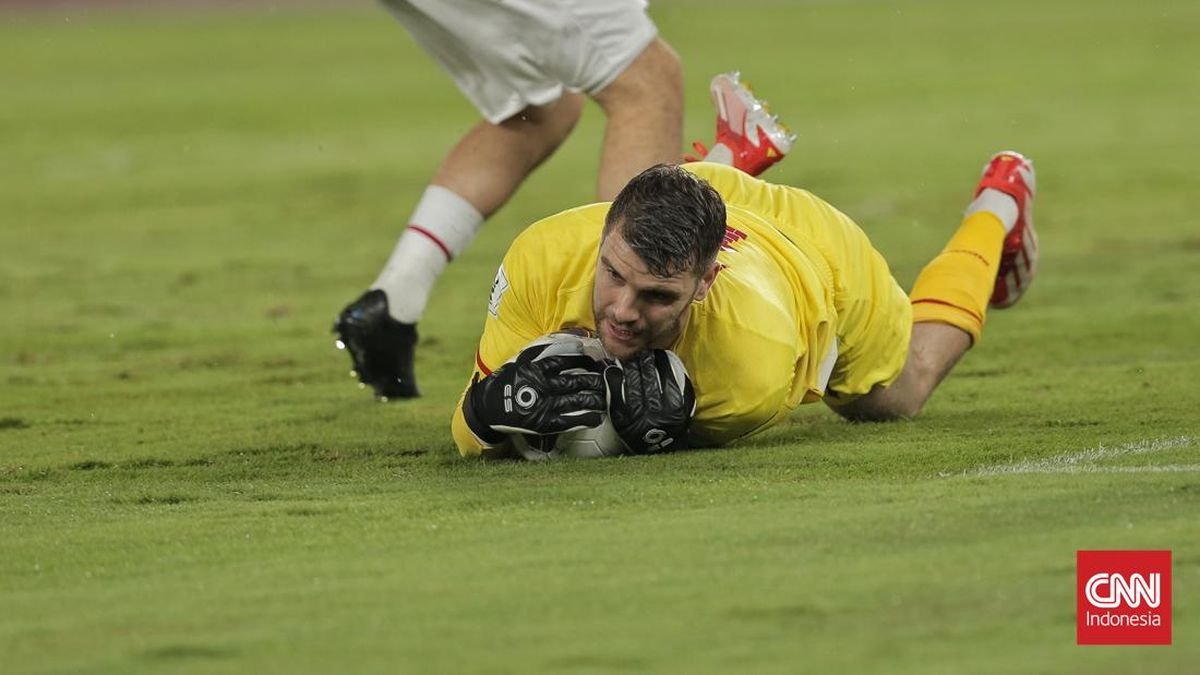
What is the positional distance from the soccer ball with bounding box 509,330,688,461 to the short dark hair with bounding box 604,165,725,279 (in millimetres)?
299

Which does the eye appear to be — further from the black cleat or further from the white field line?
the black cleat

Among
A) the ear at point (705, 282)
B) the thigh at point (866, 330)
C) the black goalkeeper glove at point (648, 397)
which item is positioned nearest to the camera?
the ear at point (705, 282)

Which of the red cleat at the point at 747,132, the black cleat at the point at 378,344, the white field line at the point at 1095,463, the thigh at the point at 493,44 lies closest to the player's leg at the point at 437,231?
the black cleat at the point at 378,344

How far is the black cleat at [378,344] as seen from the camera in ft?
19.9

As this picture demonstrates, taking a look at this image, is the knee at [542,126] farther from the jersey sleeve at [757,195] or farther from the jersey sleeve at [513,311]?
the jersey sleeve at [513,311]

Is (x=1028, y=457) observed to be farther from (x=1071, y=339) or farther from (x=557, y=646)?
(x=1071, y=339)

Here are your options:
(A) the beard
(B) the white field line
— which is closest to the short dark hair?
(A) the beard

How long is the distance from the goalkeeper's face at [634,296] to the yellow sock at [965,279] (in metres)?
1.46

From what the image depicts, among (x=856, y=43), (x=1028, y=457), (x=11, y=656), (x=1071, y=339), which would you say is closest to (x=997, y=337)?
(x=1071, y=339)

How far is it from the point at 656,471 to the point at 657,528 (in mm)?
669

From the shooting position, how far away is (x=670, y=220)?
436 centimetres

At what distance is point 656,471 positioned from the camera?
4605mm

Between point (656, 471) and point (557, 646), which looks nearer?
point (557, 646)

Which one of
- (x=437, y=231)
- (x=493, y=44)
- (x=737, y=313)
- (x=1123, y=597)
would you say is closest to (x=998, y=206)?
(x=493, y=44)
